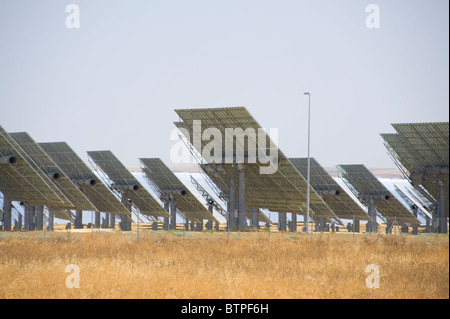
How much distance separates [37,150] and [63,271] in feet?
121

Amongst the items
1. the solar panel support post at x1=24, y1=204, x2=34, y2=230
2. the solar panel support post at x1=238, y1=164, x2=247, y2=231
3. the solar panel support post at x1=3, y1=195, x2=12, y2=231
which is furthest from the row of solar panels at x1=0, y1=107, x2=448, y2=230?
the solar panel support post at x1=24, y1=204, x2=34, y2=230

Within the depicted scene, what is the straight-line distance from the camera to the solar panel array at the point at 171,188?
208 feet

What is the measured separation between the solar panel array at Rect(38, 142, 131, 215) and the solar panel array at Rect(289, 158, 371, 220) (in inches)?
748

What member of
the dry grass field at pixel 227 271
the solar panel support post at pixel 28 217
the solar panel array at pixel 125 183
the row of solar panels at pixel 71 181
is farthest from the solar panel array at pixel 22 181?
the dry grass field at pixel 227 271

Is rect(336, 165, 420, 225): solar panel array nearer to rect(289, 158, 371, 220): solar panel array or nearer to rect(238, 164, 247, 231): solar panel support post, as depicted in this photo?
rect(289, 158, 371, 220): solar panel array

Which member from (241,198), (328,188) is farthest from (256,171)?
(328,188)

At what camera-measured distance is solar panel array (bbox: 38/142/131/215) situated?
195 feet

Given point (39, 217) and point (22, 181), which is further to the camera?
point (39, 217)

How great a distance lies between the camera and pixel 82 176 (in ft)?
197

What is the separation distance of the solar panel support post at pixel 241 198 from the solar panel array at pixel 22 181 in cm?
1391

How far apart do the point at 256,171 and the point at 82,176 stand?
62.0 ft

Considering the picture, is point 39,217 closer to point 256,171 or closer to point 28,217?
point 28,217
